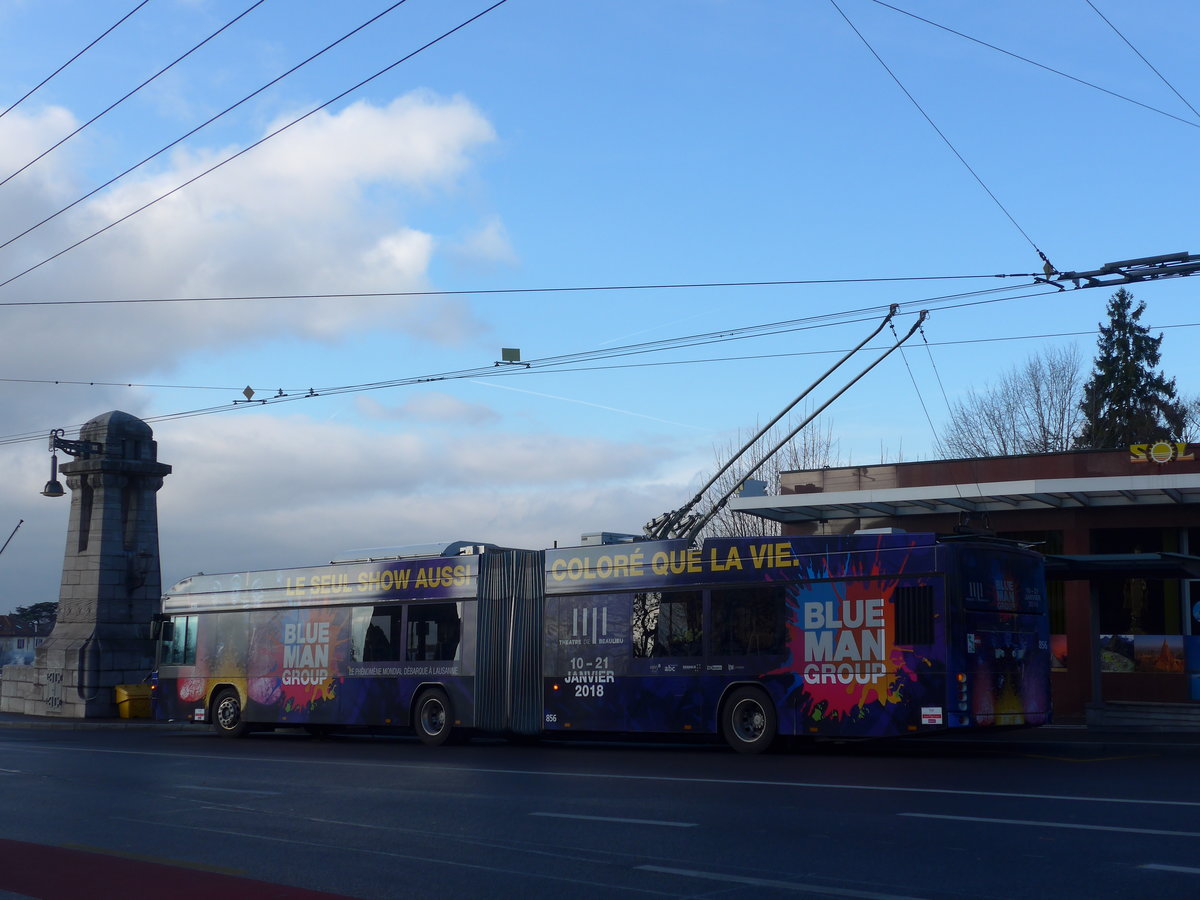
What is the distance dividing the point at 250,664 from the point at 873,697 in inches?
536

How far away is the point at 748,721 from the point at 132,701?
22.2 metres

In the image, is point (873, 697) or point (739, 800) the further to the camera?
point (873, 697)

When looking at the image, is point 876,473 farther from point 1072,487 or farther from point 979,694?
point 979,694

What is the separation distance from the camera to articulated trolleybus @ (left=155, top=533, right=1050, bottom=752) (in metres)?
17.1

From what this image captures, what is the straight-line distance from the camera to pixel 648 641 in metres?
19.7

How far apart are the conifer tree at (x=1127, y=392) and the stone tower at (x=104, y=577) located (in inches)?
1447

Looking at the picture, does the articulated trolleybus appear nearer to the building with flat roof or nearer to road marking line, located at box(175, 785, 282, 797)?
the building with flat roof

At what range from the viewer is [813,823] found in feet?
34.2

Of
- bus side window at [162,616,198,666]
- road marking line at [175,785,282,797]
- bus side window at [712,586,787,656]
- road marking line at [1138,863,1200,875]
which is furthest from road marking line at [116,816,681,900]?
bus side window at [162,616,198,666]

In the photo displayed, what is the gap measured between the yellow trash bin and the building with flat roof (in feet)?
61.1

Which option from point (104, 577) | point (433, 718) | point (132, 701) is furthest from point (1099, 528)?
point (104, 577)

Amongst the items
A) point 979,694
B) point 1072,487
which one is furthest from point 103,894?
point 1072,487

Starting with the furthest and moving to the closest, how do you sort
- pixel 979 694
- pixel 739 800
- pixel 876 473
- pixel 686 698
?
pixel 876 473 < pixel 686 698 < pixel 979 694 < pixel 739 800

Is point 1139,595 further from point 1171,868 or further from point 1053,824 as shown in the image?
point 1171,868
